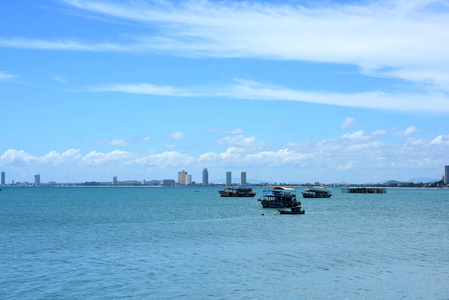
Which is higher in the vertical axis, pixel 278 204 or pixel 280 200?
pixel 280 200

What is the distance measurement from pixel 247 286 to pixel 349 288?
7817 mm

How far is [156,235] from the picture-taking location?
212 ft

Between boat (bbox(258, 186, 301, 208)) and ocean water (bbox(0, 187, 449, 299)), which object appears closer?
ocean water (bbox(0, 187, 449, 299))

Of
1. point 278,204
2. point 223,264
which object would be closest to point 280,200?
point 278,204

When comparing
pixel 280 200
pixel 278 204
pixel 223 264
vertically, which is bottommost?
pixel 223 264

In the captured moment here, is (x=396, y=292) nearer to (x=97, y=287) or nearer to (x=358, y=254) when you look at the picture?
(x=358, y=254)

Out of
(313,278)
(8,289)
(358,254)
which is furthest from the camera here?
(358,254)

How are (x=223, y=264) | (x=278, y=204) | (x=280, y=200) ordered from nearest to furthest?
(x=223, y=264), (x=278, y=204), (x=280, y=200)

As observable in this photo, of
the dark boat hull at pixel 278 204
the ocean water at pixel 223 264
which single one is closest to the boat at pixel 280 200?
the dark boat hull at pixel 278 204

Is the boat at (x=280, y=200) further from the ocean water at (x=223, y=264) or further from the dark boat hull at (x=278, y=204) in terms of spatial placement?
the ocean water at (x=223, y=264)

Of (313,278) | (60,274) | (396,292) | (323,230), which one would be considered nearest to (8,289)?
(60,274)

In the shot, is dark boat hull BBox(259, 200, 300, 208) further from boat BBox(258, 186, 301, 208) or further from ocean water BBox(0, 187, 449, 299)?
ocean water BBox(0, 187, 449, 299)

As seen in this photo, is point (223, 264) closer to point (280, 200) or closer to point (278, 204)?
point (278, 204)

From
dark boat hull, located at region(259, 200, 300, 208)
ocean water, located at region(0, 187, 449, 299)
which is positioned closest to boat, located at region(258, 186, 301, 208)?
dark boat hull, located at region(259, 200, 300, 208)
